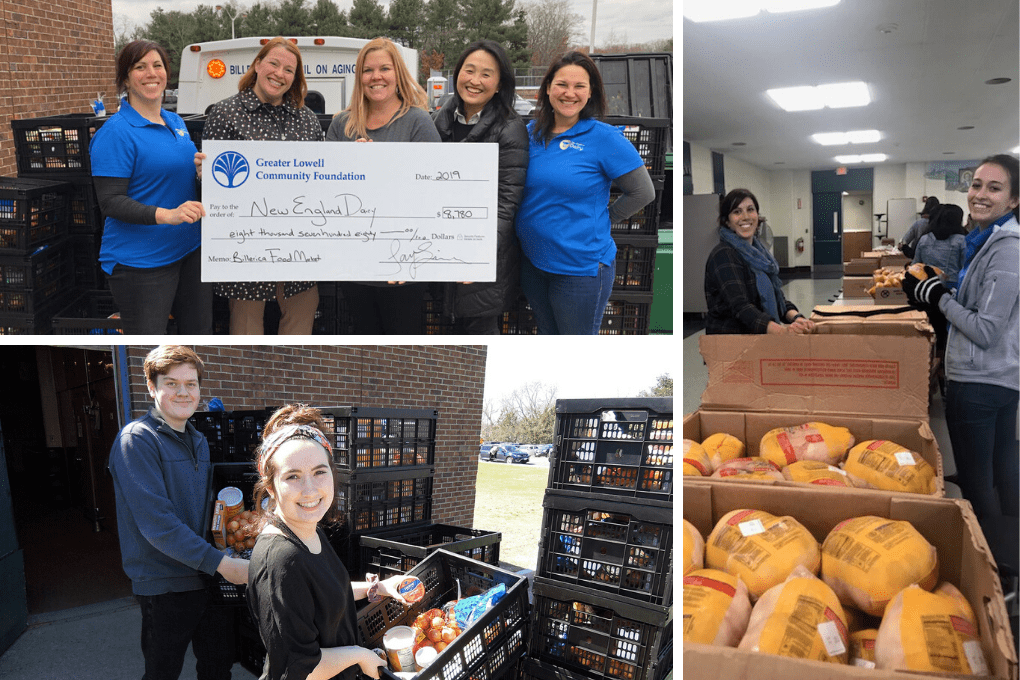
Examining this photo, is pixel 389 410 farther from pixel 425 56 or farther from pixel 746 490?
pixel 425 56

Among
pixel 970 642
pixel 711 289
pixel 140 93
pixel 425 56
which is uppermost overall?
pixel 425 56

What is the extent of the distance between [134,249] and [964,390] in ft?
9.75

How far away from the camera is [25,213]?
2.75 metres

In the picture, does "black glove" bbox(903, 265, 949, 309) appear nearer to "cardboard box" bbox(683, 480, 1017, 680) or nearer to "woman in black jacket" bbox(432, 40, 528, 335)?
"cardboard box" bbox(683, 480, 1017, 680)

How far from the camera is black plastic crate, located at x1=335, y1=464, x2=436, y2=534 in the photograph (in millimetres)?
2014

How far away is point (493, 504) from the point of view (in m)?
2.44

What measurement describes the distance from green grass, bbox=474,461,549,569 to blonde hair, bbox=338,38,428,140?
1161mm

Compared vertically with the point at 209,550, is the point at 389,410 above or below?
above

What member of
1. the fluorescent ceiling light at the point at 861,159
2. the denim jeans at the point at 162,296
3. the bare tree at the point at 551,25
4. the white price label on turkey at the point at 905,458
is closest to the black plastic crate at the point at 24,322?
the denim jeans at the point at 162,296

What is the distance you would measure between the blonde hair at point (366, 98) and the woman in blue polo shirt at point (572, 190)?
0.41 metres

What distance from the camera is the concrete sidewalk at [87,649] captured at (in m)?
1.94

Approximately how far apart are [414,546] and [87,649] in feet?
3.12

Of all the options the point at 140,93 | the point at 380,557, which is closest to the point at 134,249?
the point at 140,93

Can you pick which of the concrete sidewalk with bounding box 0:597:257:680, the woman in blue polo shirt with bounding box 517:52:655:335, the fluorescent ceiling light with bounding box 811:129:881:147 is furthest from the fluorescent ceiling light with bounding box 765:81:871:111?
the concrete sidewalk with bounding box 0:597:257:680
